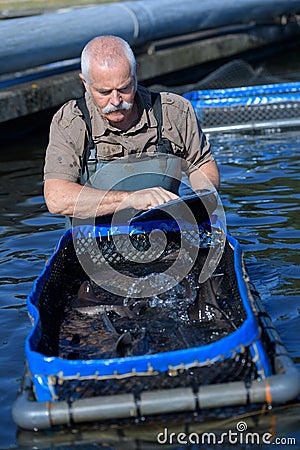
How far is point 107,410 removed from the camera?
373 centimetres

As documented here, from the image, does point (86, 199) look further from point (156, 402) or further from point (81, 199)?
point (156, 402)

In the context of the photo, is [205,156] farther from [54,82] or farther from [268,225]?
[54,82]

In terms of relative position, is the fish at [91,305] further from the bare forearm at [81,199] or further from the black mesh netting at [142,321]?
the bare forearm at [81,199]

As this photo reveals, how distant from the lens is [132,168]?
5.86 metres

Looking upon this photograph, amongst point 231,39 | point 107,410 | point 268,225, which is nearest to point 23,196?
point 268,225

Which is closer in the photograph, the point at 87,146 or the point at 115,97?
the point at 115,97

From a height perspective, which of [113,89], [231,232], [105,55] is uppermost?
[105,55]

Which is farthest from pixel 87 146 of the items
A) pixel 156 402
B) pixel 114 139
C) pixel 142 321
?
pixel 156 402

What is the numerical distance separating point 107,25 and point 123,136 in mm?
Answer: 6429

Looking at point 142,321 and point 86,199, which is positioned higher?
point 86,199

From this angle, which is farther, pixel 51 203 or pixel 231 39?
pixel 231 39

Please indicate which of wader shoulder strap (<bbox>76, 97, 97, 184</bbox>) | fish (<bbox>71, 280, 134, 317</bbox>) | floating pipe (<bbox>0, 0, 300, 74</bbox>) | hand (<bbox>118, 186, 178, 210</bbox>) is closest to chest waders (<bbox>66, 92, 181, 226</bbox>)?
wader shoulder strap (<bbox>76, 97, 97, 184</bbox>)

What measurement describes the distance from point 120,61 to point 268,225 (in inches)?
96.9

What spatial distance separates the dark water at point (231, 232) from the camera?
3891 millimetres
